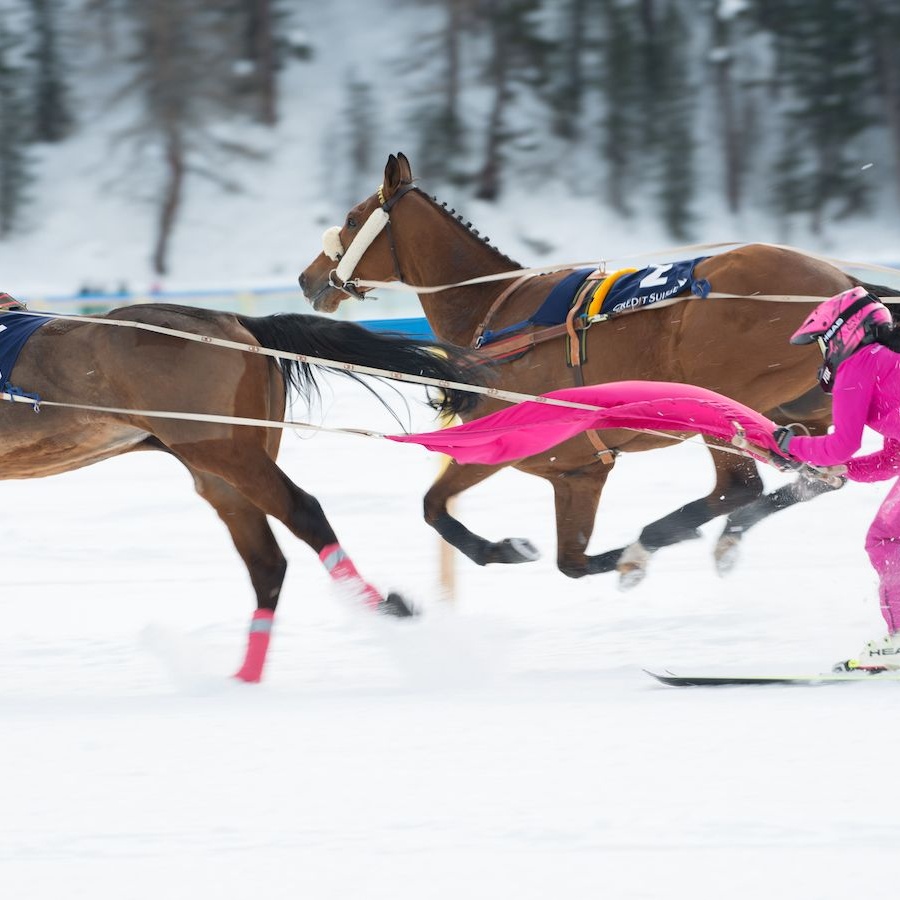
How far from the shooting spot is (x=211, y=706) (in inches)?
164

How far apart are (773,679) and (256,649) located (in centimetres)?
184

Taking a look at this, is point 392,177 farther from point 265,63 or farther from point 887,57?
point 265,63

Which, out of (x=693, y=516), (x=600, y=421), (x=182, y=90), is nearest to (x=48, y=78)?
Answer: (x=182, y=90)

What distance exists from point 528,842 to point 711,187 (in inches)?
1141

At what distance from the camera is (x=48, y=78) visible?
32.7m

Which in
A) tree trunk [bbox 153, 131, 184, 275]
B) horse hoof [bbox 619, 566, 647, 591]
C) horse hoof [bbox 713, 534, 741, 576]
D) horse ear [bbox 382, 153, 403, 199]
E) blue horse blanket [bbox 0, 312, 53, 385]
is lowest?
tree trunk [bbox 153, 131, 184, 275]

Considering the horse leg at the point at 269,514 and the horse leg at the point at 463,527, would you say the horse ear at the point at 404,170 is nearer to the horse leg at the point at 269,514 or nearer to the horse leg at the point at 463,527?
the horse leg at the point at 463,527

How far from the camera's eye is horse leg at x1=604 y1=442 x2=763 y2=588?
5.15m

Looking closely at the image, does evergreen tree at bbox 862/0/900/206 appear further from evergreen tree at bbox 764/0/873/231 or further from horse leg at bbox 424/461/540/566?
horse leg at bbox 424/461/540/566

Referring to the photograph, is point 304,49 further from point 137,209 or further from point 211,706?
point 211,706

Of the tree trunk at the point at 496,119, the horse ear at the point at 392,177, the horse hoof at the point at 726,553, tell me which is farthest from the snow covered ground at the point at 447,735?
the tree trunk at the point at 496,119

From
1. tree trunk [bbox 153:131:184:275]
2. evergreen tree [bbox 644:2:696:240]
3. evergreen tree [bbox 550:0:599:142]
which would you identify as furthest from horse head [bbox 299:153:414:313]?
evergreen tree [bbox 550:0:599:142]

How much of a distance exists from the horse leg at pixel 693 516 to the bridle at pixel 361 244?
5.27 feet

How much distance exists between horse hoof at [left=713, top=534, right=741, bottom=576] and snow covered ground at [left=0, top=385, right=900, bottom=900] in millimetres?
161
